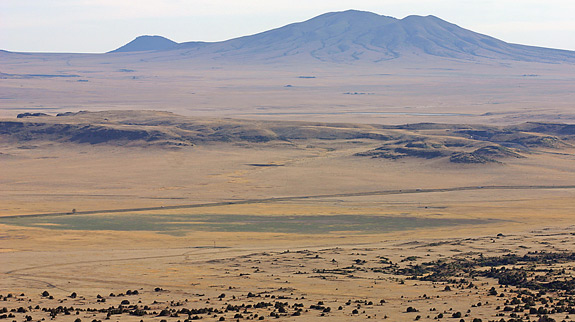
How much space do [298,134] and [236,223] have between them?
60.9 m

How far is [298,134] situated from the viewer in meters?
119

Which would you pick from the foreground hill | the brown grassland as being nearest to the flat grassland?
the brown grassland

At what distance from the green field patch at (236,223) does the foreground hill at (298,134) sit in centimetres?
4137

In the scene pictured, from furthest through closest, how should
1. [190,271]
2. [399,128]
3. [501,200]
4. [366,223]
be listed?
[399,128], [501,200], [366,223], [190,271]

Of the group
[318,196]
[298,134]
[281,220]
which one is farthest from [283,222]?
[298,134]

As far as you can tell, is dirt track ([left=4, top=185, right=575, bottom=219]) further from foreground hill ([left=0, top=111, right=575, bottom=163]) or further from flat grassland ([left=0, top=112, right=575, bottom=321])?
foreground hill ([left=0, top=111, right=575, bottom=163])

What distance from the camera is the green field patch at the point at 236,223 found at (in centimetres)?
5622

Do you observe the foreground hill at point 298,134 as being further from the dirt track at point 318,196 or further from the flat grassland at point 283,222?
the dirt track at point 318,196

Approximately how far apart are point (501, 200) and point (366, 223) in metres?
17.0

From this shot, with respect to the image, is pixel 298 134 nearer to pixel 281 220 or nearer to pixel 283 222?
pixel 281 220

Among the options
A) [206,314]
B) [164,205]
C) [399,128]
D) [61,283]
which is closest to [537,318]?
[206,314]

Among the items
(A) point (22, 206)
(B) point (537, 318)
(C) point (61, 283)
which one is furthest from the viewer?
(A) point (22, 206)

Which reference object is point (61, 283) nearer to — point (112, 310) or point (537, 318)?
point (112, 310)

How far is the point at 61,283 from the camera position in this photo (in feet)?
124
